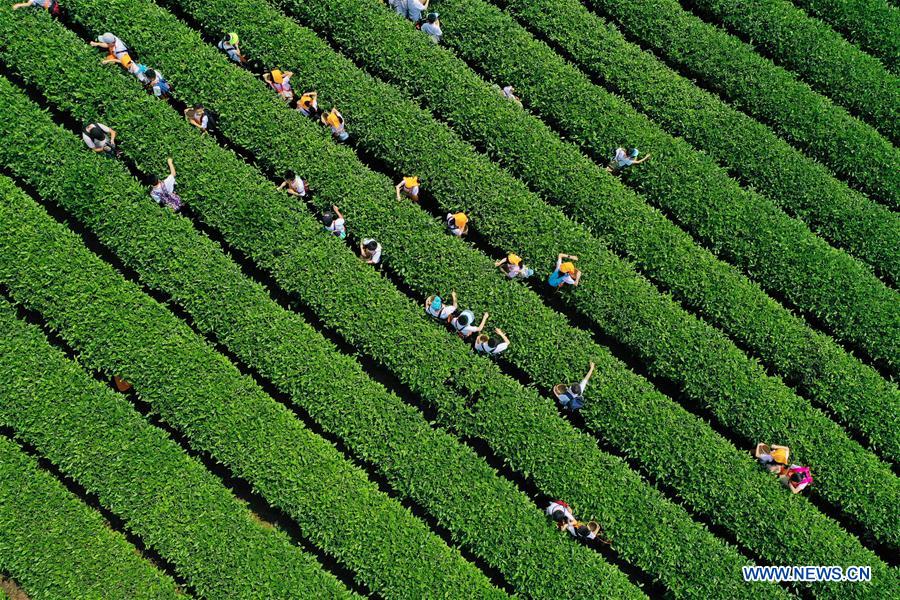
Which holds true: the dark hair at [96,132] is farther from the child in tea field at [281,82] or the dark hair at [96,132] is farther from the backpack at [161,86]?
the child in tea field at [281,82]

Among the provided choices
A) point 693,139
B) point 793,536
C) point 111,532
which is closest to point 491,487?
point 793,536

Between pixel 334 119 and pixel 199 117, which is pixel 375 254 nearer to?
pixel 334 119

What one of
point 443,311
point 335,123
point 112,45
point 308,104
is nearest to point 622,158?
point 443,311

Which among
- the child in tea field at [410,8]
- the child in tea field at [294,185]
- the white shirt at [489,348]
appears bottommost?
the white shirt at [489,348]

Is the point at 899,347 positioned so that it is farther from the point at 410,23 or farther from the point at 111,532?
the point at 111,532

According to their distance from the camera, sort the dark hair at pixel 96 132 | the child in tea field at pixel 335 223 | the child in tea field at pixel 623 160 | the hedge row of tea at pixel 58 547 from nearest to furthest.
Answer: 1. the hedge row of tea at pixel 58 547
2. the dark hair at pixel 96 132
3. the child in tea field at pixel 335 223
4. the child in tea field at pixel 623 160

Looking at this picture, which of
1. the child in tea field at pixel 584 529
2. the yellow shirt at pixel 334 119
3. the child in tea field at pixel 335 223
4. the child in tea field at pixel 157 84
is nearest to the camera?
the child in tea field at pixel 584 529

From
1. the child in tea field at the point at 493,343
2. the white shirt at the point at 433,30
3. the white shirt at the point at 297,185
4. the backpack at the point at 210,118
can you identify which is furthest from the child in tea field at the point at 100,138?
the child in tea field at the point at 493,343

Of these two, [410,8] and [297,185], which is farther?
[410,8]
